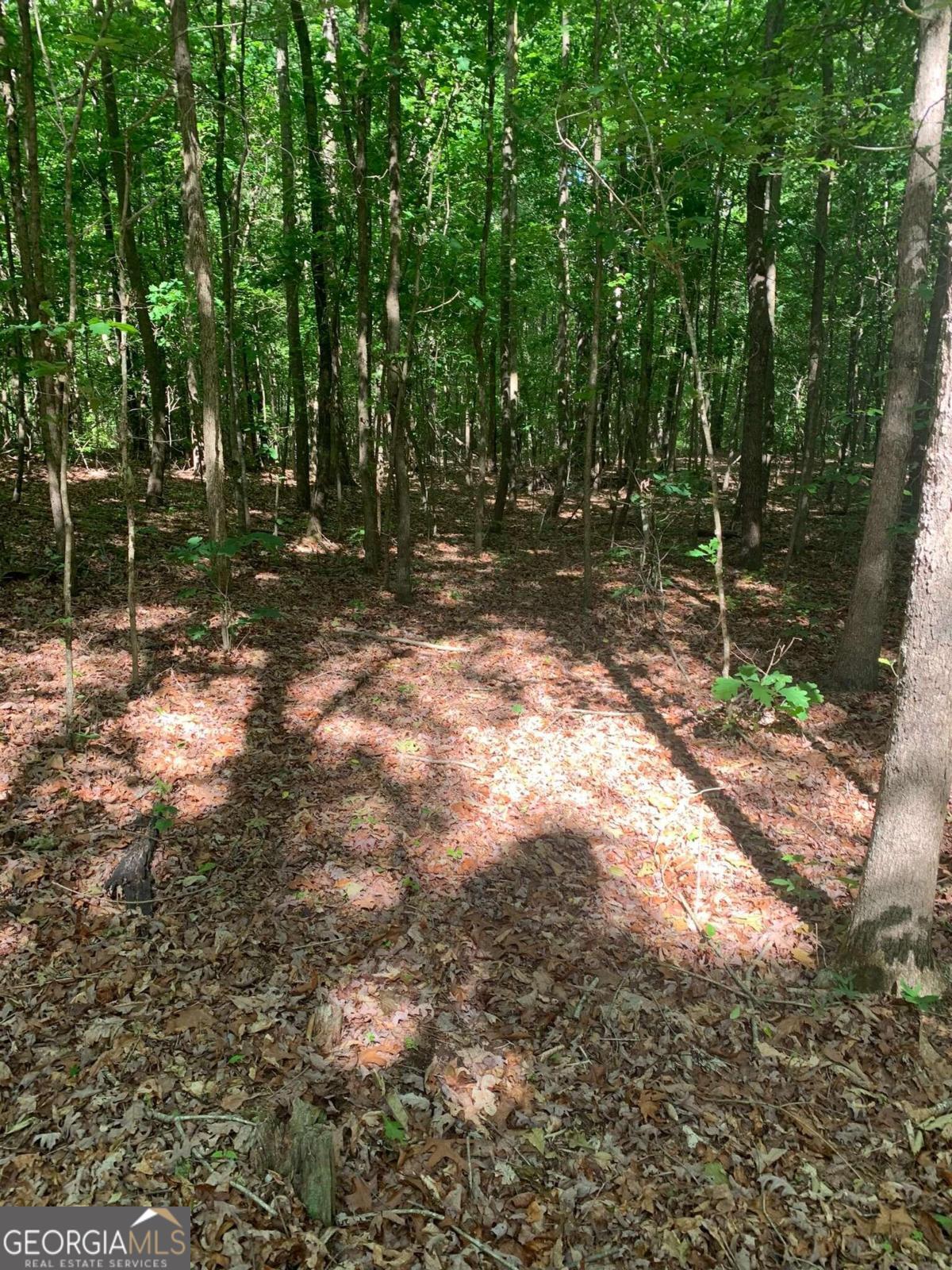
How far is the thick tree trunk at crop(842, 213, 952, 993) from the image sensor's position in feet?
12.0

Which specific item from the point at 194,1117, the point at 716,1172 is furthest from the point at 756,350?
the point at 194,1117

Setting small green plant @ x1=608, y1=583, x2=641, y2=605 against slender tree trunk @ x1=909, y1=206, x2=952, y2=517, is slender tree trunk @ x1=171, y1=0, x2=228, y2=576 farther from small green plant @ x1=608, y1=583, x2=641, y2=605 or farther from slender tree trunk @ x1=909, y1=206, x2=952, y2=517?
slender tree trunk @ x1=909, y1=206, x2=952, y2=517

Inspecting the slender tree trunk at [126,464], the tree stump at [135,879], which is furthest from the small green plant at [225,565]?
the tree stump at [135,879]

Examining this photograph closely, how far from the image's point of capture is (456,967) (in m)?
4.41

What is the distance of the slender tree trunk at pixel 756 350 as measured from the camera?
11.3 m

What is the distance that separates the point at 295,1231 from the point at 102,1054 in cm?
140

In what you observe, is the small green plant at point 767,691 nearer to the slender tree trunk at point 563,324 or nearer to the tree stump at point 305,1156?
the tree stump at point 305,1156

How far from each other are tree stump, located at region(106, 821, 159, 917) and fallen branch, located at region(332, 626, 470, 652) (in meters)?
4.62

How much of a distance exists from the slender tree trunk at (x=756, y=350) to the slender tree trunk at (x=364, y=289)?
581 centimetres

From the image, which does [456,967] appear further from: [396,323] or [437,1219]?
[396,323]

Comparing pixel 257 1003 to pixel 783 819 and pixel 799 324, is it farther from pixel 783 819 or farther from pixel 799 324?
pixel 799 324

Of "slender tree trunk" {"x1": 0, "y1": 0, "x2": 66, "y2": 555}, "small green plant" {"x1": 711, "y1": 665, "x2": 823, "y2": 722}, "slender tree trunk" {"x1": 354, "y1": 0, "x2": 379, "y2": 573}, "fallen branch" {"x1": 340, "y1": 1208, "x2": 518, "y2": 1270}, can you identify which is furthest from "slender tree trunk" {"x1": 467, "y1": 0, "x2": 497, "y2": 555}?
"fallen branch" {"x1": 340, "y1": 1208, "x2": 518, "y2": 1270}

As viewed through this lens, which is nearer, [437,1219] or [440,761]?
[437,1219]

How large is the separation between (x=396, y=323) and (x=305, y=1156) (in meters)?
9.76
